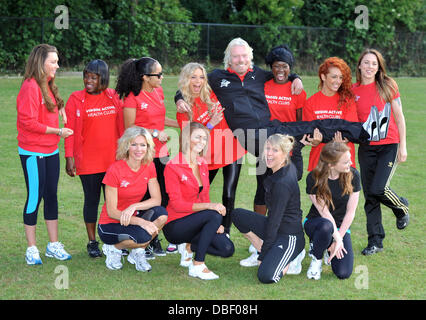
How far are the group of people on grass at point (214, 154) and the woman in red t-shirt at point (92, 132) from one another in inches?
0.4

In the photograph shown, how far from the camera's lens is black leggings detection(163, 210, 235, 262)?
544 cm

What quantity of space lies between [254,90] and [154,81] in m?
0.99

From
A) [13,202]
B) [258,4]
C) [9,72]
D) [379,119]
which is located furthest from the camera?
[258,4]

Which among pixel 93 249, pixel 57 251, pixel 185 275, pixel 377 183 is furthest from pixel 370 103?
pixel 57 251

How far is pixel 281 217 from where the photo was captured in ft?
17.7

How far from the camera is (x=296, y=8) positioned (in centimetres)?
3177

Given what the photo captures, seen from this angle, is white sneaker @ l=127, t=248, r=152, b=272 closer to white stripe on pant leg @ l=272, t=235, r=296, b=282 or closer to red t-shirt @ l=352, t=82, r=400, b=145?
white stripe on pant leg @ l=272, t=235, r=296, b=282

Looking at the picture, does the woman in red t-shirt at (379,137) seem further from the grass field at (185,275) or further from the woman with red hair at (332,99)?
the grass field at (185,275)

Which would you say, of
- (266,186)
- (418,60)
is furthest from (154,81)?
(418,60)

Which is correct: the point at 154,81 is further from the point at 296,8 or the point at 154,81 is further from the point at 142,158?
the point at 296,8

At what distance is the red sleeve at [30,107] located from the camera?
17.7 ft

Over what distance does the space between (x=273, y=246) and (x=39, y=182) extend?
2225 millimetres

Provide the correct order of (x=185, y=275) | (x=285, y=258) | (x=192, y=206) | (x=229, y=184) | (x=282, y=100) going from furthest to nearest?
(x=282, y=100)
(x=229, y=184)
(x=192, y=206)
(x=185, y=275)
(x=285, y=258)

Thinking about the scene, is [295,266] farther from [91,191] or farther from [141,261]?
[91,191]
